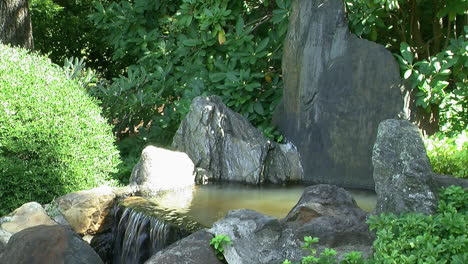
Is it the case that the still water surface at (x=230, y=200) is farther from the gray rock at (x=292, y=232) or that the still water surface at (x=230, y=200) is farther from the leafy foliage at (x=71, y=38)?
the leafy foliage at (x=71, y=38)

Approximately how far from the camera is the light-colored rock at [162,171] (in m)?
7.96

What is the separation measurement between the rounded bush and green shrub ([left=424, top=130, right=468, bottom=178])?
3.36 meters

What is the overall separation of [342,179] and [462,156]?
147 centimetres

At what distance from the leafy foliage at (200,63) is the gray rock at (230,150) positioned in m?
0.68

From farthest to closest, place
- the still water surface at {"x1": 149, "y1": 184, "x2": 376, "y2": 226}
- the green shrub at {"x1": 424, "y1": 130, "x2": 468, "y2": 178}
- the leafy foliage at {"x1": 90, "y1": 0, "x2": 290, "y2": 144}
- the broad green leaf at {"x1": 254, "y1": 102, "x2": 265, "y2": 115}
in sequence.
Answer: the leafy foliage at {"x1": 90, "y1": 0, "x2": 290, "y2": 144} → the broad green leaf at {"x1": 254, "y1": 102, "x2": 265, "y2": 115} → the green shrub at {"x1": 424, "y1": 130, "x2": 468, "y2": 178} → the still water surface at {"x1": 149, "y1": 184, "x2": 376, "y2": 226}

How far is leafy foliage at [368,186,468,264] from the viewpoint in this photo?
435cm

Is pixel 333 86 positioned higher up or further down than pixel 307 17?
further down

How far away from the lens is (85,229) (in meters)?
7.39

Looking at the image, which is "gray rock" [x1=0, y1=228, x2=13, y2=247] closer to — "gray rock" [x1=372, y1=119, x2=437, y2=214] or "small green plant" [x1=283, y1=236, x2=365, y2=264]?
"small green plant" [x1=283, y1=236, x2=365, y2=264]

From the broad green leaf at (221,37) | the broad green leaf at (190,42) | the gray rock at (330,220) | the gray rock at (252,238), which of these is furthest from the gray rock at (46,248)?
the broad green leaf at (190,42)

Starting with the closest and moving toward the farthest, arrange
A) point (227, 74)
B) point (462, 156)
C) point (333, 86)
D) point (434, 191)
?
1. point (434, 191)
2. point (462, 156)
3. point (333, 86)
4. point (227, 74)

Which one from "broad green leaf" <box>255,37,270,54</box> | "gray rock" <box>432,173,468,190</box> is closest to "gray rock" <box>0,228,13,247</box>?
"gray rock" <box>432,173,468,190</box>

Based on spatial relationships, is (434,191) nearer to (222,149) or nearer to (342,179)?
(342,179)

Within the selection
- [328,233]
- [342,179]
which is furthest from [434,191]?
[342,179]
